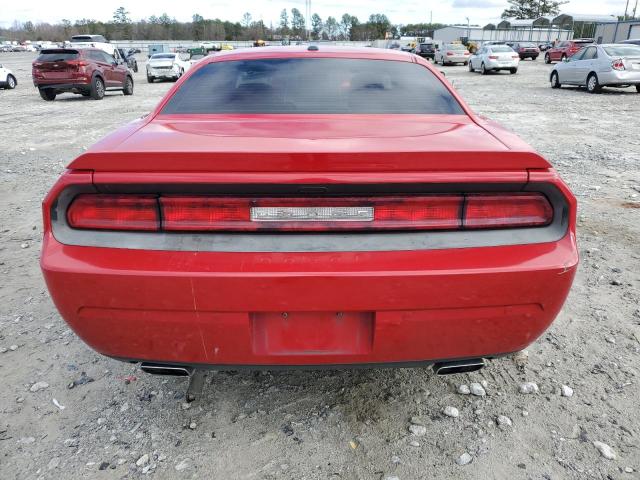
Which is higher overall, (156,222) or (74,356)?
(156,222)

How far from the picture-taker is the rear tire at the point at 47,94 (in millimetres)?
16397

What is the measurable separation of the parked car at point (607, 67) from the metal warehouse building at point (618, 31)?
39.0 meters

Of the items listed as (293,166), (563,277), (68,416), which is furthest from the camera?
(68,416)

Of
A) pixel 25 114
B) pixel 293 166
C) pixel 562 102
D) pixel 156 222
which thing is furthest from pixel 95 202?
pixel 562 102

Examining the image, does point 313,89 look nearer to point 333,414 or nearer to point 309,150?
point 309,150

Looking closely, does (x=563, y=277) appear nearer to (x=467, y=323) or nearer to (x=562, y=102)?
(x=467, y=323)

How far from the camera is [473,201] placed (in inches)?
72.7

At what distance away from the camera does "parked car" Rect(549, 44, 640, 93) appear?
49.2ft

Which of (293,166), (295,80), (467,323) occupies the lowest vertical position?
(467,323)

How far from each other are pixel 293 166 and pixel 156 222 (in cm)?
56

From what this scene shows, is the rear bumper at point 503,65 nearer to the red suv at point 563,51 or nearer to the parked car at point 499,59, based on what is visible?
the parked car at point 499,59

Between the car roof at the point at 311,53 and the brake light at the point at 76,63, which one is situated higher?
the car roof at the point at 311,53

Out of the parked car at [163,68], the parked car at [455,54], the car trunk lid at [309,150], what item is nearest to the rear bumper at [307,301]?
the car trunk lid at [309,150]

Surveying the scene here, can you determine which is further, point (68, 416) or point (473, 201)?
point (68, 416)
